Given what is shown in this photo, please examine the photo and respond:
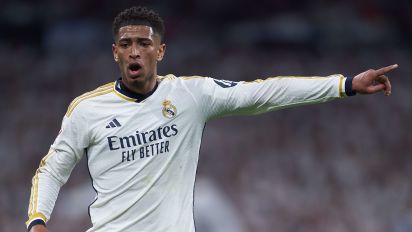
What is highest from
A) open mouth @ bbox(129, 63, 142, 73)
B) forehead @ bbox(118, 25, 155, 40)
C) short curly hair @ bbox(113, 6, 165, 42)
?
short curly hair @ bbox(113, 6, 165, 42)

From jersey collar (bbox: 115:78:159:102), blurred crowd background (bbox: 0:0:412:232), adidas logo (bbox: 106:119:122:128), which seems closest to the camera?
adidas logo (bbox: 106:119:122:128)

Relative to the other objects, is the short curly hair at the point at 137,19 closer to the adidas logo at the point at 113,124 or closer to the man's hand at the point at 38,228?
the adidas logo at the point at 113,124

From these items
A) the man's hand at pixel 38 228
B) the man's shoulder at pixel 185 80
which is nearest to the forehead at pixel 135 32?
the man's shoulder at pixel 185 80

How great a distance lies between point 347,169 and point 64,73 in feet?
14.6

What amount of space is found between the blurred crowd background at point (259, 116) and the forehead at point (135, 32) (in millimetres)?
5663

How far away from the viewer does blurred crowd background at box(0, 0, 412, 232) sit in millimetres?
11273

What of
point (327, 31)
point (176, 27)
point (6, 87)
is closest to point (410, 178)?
point (327, 31)

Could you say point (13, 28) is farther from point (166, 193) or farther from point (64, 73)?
point (166, 193)

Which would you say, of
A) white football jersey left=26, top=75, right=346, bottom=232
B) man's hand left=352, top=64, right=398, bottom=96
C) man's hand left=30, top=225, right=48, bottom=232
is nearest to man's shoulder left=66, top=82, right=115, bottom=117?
white football jersey left=26, top=75, right=346, bottom=232

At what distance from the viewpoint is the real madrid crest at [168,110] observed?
5.14 meters

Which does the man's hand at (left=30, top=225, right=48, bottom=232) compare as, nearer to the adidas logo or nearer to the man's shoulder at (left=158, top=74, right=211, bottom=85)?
the adidas logo

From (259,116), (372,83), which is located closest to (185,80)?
(372,83)

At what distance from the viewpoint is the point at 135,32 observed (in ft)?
16.9

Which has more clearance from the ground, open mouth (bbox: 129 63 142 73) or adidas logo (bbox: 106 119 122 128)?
open mouth (bbox: 129 63 142 73)
